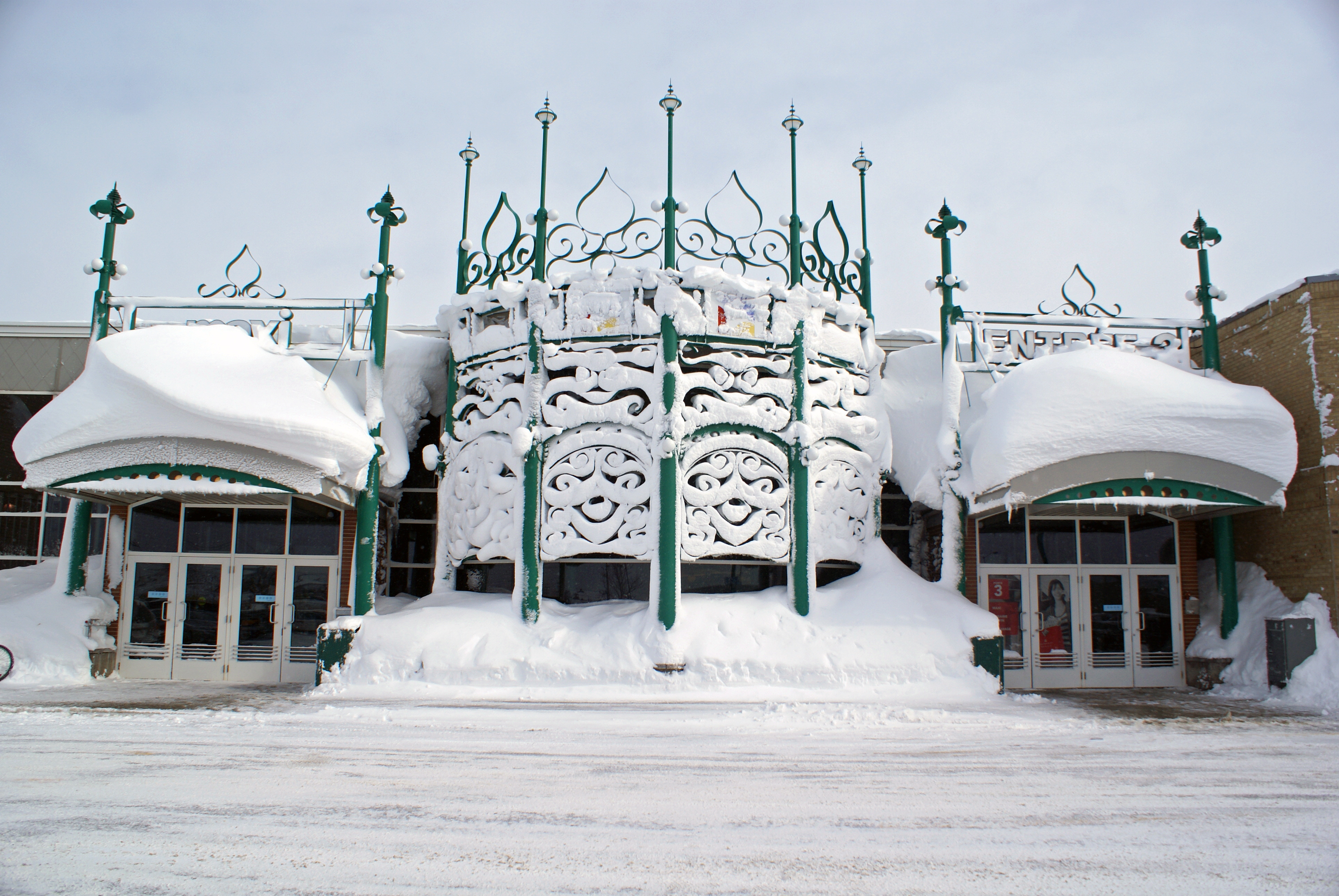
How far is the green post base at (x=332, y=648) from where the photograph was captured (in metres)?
9.84

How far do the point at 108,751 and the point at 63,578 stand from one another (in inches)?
249

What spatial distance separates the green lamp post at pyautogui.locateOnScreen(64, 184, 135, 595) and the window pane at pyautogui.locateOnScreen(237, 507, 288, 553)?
1994 millimetres

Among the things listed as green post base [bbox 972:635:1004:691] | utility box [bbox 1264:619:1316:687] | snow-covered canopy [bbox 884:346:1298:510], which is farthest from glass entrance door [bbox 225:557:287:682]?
utility box [bbox 1264:619:1316:687]

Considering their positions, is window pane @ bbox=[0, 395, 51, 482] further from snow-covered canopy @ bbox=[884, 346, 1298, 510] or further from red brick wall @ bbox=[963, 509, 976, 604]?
red brick wall @ bbox=[963, 509, 976, 604]

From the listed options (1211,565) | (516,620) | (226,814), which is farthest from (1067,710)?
(226,814)

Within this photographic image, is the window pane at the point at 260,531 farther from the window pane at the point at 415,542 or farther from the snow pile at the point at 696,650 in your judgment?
the snow pile at the point at 696,650

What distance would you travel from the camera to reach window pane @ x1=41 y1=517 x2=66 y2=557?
13.4 m

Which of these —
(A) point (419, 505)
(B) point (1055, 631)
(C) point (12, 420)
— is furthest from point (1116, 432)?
(C) point (12, 420)

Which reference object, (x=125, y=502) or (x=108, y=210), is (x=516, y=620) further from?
(x=108, y=210)

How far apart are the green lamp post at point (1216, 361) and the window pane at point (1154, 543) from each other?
552 millimetres

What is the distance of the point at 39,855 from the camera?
13.2 ft

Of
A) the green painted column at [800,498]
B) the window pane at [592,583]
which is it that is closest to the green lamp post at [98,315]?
the window pane at [592,583]

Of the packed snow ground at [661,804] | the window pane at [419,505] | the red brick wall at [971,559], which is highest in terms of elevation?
the window pane at [419,505]

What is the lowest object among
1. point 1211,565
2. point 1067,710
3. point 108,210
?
point 1067,710
